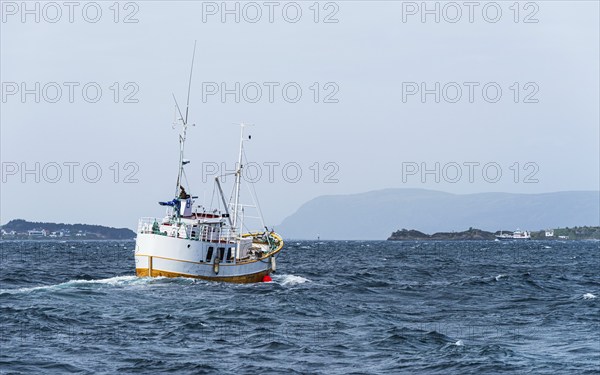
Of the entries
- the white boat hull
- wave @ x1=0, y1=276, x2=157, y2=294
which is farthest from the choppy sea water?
the white boat hull

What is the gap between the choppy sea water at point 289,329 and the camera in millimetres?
28766

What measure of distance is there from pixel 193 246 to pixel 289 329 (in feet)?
67.9

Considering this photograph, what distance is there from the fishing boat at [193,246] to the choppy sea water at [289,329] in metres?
1.21

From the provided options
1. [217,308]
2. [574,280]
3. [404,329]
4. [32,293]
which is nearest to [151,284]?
[32,293]

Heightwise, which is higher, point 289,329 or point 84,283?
point 84,283

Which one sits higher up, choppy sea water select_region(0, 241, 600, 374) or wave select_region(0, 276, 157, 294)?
wave select_region(0, 276, 157, 294)

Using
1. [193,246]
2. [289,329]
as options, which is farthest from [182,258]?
[289,329]

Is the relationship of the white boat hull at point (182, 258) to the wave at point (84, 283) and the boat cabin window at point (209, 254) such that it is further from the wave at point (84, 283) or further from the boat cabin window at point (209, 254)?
the wave at point (84, 283)

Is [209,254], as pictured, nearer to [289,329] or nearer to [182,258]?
[182,258]

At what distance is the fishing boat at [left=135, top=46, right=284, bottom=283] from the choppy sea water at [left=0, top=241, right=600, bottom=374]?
121cm

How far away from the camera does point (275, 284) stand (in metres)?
61.4

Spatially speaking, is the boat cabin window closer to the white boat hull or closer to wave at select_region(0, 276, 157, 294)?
the white boat hull

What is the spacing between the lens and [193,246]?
184 feet

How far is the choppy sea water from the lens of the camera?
28766 mm
